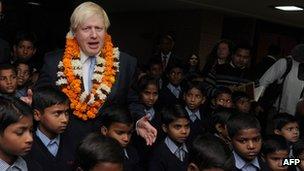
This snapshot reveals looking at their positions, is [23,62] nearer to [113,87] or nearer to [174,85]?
[174,85]

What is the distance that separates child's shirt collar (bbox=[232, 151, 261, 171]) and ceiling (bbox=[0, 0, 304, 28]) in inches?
160

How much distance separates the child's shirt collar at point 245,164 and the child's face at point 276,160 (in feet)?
1.55

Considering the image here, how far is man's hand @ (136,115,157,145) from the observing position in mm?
3443

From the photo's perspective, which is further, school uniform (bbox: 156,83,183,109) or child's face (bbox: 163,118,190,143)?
school uniform (bbox: 156,83,183,109)

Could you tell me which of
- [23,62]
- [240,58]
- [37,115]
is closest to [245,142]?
[37,115]

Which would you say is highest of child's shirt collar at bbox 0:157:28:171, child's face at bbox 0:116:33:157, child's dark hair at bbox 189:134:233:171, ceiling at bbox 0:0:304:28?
ceiling at bbox 0:0:304:28

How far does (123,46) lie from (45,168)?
824cm

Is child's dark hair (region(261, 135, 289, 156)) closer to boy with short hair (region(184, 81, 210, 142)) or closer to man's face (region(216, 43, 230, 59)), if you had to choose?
boy with short hair (region(184, 81, 210, 142))

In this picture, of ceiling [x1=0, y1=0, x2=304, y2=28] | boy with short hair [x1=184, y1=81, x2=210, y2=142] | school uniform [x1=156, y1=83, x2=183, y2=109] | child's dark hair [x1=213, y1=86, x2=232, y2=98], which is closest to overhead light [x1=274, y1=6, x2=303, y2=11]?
ceiling [x1=0, y1=0, x2=304, y2=28]

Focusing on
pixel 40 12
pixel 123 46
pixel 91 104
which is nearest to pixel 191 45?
pixel 123 46

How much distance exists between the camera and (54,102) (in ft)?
12.2

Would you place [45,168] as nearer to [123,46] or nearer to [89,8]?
[89,8]

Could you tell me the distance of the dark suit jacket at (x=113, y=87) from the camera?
12.1 ft

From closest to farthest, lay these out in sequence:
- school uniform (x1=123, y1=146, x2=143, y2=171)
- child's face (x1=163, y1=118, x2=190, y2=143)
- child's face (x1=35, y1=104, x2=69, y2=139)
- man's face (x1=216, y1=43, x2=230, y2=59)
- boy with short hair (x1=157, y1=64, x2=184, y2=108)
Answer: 1. child's face (x1=35, y1=104, x2=69, y2=139)
2. school uniform (x1=123, y1=146, x2=143, y2=171)
3. child's face (x1=163, y1=118, x2=190, y2=143)
4. man's face (x1=216, y1=43, x2=230, y2=59)
5. boy with short hair (x1=157, y1=64, x2=184, y2=108)
